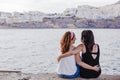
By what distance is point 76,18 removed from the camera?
7531 cm

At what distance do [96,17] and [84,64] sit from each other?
7657 centimetres

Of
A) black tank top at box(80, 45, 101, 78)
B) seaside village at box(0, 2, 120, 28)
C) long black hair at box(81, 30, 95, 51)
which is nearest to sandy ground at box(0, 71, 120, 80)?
black tank top at box(80, 45, 101, 78)

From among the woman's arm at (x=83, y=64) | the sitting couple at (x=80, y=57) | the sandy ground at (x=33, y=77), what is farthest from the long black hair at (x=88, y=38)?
the sandy ground at (x=33, y=77)

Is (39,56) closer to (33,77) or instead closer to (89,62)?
(33,77)

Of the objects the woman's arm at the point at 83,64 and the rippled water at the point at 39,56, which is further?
the rippled water at the point at 39,56

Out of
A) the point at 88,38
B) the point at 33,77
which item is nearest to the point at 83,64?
the point at 88,38

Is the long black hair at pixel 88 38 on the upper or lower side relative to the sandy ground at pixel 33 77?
upper

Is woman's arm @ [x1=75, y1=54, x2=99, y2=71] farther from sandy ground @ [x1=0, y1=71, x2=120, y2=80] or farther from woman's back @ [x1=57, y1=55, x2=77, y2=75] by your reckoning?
sandy ground @ [x1=0, y1=71, x2=120, y2=80]

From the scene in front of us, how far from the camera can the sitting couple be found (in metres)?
4.95

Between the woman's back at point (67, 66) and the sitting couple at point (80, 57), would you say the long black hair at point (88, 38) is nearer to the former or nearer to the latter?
the sitting couple at point (80, 57)

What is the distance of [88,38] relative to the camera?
4.89 m

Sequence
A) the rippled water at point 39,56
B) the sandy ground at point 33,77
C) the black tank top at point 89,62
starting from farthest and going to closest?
the rippled water at point 39,56, the sandy ground at point 33,77, the black tank top at point 89,62

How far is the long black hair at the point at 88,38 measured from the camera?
4.87m

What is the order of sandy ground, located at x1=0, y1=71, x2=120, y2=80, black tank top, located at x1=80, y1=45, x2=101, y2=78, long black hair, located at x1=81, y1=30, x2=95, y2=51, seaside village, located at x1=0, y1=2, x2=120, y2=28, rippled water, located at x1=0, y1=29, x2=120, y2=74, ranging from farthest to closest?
1. seaside village, located at x1=0, y1=2, x2=120, y2=28
2. rippled water, located at x1=0, y1=29, x2=120, y2=74
3. sandy ground, located at x1=0, y1=71, x2=120, y2=80
4. black tank top, located at x1=80, y1=45, x2=101, y2=78
5. long black hair, located at x1=81, y1=30, x2=95, y2=51
